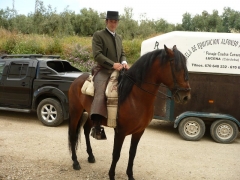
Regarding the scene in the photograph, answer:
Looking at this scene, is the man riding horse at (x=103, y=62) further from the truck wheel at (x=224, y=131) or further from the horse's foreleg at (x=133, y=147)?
the truck wheel at (x=224, y=131)

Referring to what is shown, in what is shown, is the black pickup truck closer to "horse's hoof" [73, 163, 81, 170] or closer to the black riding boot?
"horse's hoof" [73, 163, 81, 170]

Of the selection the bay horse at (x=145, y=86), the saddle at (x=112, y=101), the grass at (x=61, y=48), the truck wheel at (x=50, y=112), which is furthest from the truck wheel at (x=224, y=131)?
the grass at (x=61, y=48)

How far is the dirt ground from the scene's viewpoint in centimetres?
509

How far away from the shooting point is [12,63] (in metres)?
9.18

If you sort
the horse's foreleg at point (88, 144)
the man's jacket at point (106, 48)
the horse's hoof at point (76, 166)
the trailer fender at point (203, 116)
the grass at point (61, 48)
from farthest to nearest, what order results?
the grass at point (61, 48) < the trailer fender at point (203, 116) < the horse's foreleg at point (88, 144) < the horse's hoof at point (76, 166) < the man's jacket at point (106, 48)

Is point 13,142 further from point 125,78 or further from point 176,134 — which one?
point 176,134

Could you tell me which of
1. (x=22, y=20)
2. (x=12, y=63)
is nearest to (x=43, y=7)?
(x=22, y=20)

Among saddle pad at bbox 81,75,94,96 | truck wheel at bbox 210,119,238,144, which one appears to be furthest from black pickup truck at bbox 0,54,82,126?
truck wheel at bbox 210,119,238,144

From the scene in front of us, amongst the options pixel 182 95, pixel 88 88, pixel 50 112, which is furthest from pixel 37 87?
pixel 182 95

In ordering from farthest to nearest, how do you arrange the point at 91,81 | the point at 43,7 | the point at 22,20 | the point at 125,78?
the point at 22,20, the point at 43,7, the point at 91,81, the point at 125,78

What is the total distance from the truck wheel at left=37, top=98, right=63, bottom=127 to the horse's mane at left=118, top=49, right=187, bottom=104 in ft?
14.6

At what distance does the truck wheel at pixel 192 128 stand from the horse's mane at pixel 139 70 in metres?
3.79

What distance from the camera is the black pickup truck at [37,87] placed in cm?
841

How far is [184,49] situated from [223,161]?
3.06m
